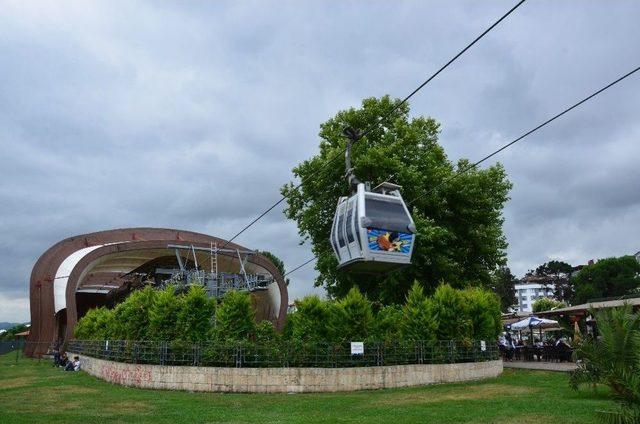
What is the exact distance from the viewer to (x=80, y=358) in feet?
107

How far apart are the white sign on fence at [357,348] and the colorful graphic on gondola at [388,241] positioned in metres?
3.20

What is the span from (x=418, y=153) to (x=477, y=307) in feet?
37.5

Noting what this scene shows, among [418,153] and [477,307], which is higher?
[418,153]

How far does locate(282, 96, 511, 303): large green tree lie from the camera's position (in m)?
30.7

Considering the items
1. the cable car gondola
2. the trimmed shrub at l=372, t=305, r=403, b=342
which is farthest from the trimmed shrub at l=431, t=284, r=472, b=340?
the cable car gondola

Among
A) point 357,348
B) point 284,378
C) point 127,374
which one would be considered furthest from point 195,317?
point 357,348

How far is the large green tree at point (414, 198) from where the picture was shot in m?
30.7

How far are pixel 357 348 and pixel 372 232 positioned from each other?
389 centimetres

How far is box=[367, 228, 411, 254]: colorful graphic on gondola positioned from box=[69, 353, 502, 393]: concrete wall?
12.9 feet

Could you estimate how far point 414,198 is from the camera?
30.5 metres

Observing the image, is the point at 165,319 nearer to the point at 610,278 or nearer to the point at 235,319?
the point at 235,319

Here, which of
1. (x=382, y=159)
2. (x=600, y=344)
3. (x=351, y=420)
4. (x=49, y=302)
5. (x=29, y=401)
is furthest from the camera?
(x=49, y=302)

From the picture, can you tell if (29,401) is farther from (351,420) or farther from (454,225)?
(454,225)

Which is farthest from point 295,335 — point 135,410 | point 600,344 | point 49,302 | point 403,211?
point 49,302
